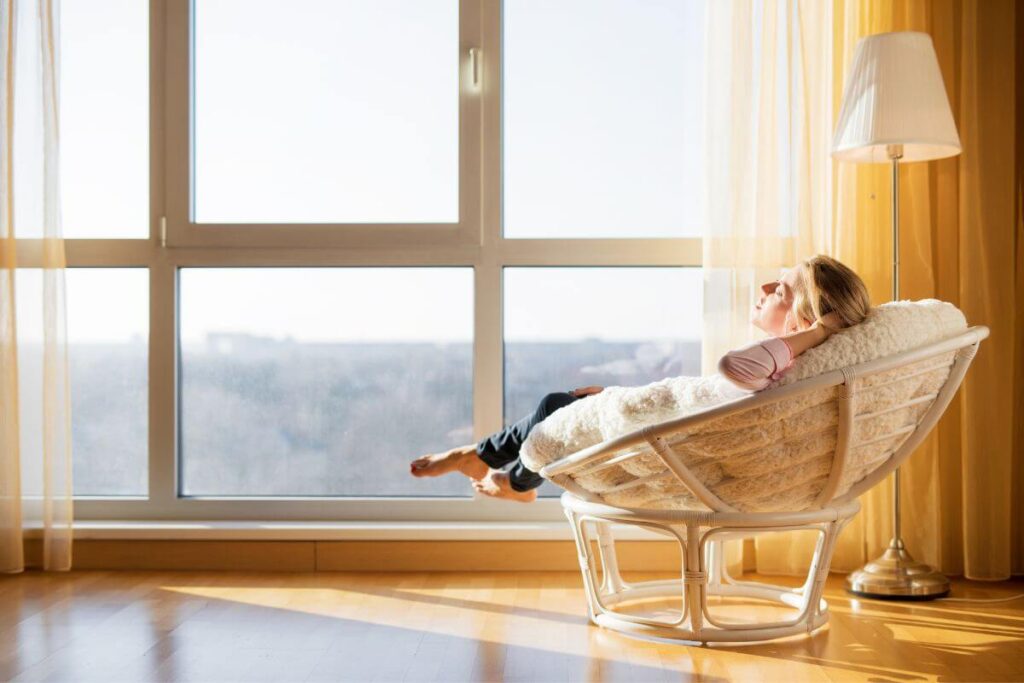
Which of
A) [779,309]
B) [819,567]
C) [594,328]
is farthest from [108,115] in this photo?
[819,567]

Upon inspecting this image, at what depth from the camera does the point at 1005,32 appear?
2895 mm

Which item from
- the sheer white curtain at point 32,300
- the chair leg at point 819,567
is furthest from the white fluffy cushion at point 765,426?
the sheer white curtain at point 32,300

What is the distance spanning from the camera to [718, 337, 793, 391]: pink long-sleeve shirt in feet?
6.30

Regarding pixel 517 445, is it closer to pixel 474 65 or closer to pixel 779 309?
pixel 779 309

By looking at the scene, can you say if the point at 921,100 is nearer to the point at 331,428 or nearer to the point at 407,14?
the point at 407,14

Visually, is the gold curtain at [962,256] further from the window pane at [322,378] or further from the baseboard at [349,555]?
the window pane at [322,378]

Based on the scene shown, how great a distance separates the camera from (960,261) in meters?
2.89


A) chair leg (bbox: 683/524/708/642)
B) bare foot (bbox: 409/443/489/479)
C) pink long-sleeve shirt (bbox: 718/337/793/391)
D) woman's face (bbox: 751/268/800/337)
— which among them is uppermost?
woman's face (bbox: 751/268/800/337)

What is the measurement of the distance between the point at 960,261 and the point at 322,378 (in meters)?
1.81

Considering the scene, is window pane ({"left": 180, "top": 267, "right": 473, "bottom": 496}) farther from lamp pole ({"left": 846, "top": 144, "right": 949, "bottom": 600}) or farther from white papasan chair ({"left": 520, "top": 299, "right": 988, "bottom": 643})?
lamp pole ({"left": 846, "top": 144, "right": 949, "bottom": 600})

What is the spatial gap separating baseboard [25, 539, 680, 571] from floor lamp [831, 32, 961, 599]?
576 mm

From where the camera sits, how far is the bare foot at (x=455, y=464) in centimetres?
254

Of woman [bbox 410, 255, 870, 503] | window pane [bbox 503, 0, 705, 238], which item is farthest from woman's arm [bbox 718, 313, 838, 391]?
window pane [bbox 503, 0, 705, 238]

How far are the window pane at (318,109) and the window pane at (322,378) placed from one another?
23cm
